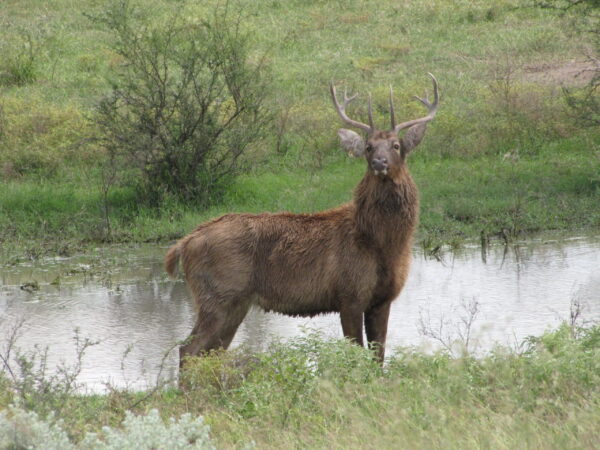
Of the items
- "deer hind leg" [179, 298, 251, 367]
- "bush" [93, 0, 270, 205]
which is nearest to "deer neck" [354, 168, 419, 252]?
"deer hind leg" [179, 298, 251, 367]

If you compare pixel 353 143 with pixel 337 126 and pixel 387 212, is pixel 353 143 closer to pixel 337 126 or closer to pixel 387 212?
pixel 387 212

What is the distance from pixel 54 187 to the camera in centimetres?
1680

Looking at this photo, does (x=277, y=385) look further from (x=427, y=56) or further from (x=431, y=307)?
(x=427, y=56)

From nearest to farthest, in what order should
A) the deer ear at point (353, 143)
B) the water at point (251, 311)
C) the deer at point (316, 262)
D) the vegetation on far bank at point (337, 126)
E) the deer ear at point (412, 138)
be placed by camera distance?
the deer at point (316, 262) < the deer ear at point (412, 138) < the deer ear at point (353, 143) < the water at point (251, 311) < the vegetation on far bank at point (337, 126)

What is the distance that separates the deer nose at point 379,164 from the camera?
798 cm

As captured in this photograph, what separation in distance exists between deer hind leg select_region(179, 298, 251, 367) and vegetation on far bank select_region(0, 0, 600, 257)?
579 centimetres

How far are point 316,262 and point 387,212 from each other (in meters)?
0.67

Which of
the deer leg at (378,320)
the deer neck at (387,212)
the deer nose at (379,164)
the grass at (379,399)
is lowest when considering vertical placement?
the deer leg at (378,320)

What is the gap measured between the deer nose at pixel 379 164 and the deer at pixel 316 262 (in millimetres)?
21

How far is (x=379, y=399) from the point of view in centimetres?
590

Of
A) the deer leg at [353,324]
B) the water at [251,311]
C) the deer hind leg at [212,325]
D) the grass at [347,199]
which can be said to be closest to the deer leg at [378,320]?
the deer leg at [353,324]

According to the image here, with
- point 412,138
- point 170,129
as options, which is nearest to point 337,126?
point 170,129

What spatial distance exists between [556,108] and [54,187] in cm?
873

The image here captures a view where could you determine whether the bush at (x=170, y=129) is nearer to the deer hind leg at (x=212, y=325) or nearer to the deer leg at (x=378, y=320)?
the deer hind leg at (x=212, y=325)
